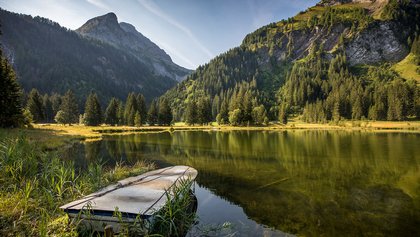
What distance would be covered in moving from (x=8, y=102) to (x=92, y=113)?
7138cm

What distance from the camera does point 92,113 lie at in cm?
12588

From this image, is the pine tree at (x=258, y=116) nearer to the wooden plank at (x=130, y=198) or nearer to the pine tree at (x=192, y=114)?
the pine tree at (x=192, y=114)

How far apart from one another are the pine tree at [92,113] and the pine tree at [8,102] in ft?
215

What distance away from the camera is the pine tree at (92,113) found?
125 metres

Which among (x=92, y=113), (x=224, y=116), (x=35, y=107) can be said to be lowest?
(x=224, y=116)

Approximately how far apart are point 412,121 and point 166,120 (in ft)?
463

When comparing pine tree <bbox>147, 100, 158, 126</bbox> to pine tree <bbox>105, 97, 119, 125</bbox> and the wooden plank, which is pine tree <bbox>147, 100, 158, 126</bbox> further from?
the wooden plank

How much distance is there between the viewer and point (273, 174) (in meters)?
27.6

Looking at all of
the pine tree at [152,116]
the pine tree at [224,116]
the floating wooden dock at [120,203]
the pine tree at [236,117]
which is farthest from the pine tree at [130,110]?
the floating wooden dock at [120,203]

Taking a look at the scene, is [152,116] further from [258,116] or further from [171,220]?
[171,220]

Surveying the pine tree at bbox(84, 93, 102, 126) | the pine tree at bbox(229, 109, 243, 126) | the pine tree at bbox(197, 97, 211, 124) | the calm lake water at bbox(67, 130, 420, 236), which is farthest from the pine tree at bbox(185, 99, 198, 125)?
the calm lake water at bbox(67, 130, 420, 236)

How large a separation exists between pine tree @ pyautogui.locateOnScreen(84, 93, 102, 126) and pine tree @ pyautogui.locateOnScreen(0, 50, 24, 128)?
6559 centimetres

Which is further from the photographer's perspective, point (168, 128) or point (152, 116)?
point (152, 116)

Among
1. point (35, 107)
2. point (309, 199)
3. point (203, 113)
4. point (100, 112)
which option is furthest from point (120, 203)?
point (203, 113)
